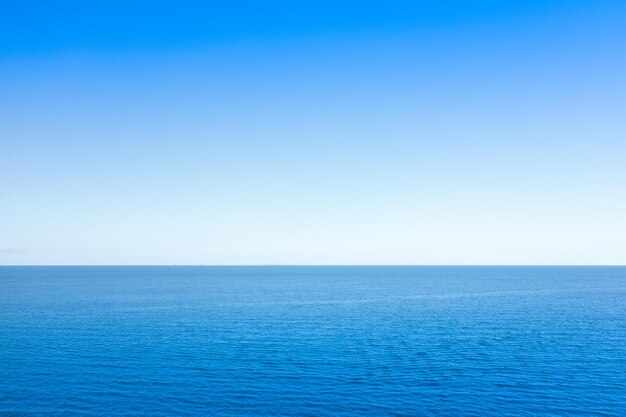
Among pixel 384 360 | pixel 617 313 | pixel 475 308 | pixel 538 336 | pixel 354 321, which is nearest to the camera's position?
pixel 384 360

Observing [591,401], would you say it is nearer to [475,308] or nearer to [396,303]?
[475,308]

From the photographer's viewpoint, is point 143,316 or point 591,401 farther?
point 143,316

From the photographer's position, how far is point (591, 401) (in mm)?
47000

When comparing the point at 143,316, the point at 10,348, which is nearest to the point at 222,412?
the point at 10,348

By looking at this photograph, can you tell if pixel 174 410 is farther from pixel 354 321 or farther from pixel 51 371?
pixel 354 321

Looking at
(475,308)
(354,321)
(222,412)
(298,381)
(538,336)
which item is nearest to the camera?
(222,412)

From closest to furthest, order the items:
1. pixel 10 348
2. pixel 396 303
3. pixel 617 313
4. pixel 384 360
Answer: pixel 384 360 → pixel 10 348 → pixel 617 313 → pixel 396 303

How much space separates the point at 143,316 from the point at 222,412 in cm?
6666

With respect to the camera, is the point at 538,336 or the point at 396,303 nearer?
the point at 538,336

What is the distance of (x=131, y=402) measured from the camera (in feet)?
153

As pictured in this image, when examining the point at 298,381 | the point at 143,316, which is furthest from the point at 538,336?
the point at 143,316

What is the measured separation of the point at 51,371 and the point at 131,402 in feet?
56.2

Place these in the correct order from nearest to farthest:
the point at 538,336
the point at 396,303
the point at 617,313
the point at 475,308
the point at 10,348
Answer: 1. the point at 10,348
2. the point at 538,336
3. the point at 617,313
4. the point at 475,308
5. the point at 396,303

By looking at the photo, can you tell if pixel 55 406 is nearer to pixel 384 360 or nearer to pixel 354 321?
pixel 384 360
